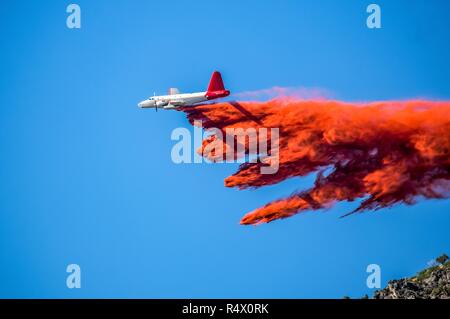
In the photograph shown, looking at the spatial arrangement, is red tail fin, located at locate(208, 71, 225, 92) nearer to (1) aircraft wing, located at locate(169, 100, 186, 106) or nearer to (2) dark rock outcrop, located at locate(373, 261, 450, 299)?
(1) aircraft wing, located at locate(169, 100, 186, 106)

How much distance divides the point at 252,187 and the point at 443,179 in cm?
1225

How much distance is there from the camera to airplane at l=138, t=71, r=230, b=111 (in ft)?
263

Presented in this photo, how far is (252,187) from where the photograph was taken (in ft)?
265

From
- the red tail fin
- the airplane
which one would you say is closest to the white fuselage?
the airplane

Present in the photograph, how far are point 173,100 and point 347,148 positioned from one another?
11805 mm

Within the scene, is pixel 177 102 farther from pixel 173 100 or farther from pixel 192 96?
pixel 192 96

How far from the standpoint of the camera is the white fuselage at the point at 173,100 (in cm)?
8044

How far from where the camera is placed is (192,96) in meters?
80.5

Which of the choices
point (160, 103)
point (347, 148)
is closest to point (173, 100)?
point (160, 103)

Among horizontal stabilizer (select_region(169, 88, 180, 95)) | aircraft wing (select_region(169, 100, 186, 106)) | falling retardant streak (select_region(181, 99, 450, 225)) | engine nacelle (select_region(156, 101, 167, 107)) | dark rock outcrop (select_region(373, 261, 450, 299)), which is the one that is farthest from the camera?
dark rock outcrop (select_region(373, 261, 450, 299))

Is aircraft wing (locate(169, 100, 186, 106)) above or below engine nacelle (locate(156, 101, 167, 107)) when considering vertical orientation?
below

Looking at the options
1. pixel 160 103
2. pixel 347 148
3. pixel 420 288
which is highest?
pixel 160 103

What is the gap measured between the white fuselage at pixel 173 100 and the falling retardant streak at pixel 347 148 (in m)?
0.75
